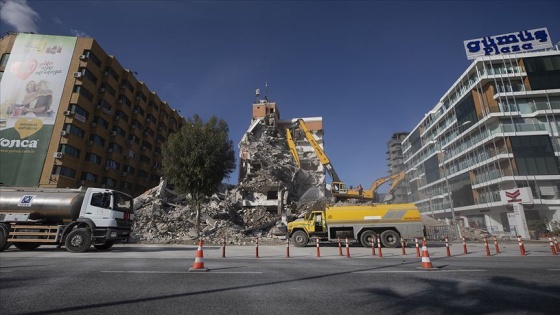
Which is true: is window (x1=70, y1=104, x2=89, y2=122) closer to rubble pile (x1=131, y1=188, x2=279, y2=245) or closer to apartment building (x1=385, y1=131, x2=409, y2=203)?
rubble pile (x1=131, y1=188, x2=279, y2=245)

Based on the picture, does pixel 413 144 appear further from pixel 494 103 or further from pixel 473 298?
pixel 473 298

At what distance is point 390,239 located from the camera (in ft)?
58.6

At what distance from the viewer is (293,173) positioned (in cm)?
5225

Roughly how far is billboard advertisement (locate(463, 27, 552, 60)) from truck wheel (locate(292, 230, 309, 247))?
40581 mm

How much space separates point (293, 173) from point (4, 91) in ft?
145

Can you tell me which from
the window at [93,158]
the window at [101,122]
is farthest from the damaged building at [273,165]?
the window at [101,122]

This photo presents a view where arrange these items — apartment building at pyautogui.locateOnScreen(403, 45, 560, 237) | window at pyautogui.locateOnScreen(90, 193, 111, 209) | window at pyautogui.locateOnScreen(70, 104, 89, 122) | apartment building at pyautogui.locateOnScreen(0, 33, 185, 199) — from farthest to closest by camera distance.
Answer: window at pyautogui.locateOnScreen(70, 104, 89, 122)
apartment building at pyautogui.locateOnScreen(403, 45, 560, 237)
apartment building at pyautogui.locateOnScreen(0, 33, 185, 199)
window at pyautogui.locateOnScreen(90, 193, 111, 209)

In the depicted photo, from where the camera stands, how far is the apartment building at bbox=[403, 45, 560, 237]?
34062 mm

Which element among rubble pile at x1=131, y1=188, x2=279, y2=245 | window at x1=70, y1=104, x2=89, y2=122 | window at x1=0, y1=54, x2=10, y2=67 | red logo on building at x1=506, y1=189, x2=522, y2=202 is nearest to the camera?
rubble pile at x1=131, y1=188, x2=279, y2=245

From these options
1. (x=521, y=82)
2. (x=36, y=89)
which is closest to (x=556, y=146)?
(x=521, y=82)

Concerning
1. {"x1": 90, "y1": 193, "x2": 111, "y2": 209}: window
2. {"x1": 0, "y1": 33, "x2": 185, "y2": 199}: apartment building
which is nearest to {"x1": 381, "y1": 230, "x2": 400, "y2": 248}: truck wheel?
{"x1": 90, "y1": 193, "x2": 111, "y2": 209}: window

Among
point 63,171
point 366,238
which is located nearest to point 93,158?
point 63,171

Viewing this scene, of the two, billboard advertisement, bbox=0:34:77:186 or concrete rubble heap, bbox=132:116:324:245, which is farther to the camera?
billboard advertisement, bbox=0:34:77:186

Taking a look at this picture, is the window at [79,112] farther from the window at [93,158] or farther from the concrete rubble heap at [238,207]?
the concrete rubble heap at [238,207]
